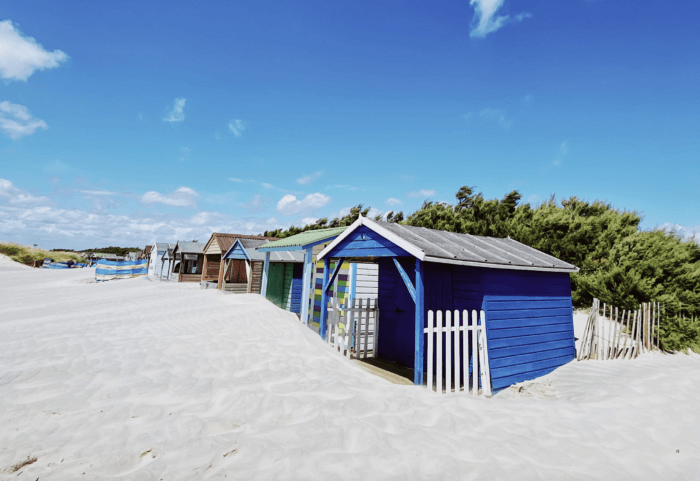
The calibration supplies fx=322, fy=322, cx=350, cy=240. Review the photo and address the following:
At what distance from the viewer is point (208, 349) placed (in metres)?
7.46

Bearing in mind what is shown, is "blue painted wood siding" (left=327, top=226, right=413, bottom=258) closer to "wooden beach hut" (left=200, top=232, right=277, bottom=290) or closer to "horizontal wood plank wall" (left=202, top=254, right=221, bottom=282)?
"wooden beach hut" (left=200, top=232, right=277, bottom=290)

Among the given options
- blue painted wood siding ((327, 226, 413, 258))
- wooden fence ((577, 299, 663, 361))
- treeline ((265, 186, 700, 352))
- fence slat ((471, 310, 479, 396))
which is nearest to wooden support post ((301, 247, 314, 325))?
blue painted wood siding ((327, 226, 413, 258))

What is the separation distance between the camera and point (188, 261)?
30641 millimetres

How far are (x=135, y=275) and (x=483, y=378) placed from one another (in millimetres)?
37568

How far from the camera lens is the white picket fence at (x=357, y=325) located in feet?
28.8

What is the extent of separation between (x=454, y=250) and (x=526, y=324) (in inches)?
101

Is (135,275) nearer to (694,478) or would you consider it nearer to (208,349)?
(208,349)

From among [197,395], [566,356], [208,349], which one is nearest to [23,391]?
[197,395]

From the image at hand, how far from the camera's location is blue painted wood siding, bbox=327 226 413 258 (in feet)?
22.9

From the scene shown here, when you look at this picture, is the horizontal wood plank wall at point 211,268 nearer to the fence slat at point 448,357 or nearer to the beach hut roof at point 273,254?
the beach hut roof at point 273,254

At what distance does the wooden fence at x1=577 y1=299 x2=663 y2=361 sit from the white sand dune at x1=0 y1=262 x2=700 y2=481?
3.63 ft

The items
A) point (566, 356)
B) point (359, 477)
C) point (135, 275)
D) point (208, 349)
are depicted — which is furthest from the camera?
point (135, 275)

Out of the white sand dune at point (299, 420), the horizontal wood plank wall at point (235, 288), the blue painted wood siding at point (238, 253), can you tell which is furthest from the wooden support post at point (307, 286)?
the horizontal wood plank wall at point (235, 288)

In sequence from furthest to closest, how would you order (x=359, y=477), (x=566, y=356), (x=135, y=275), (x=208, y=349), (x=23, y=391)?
(x=135, y=275) → (x=566, y=356) → (x=208, y=349) → (x=23, y=391) → (x=359, y=477)
